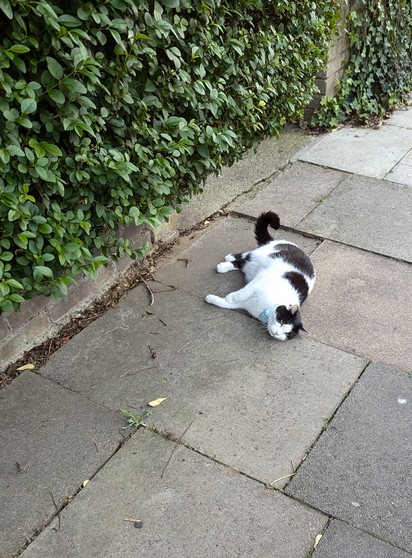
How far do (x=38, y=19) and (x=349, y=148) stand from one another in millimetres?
4224

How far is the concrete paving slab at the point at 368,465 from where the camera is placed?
8.63 feet

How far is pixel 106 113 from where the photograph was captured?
2.97 m

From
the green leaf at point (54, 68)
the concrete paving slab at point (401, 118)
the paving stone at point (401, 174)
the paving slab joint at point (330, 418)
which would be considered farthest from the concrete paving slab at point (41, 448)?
the concrete paving slab at point (401, 118)

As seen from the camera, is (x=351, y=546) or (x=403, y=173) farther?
(x=403, y=173)

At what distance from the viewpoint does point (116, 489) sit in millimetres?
2754

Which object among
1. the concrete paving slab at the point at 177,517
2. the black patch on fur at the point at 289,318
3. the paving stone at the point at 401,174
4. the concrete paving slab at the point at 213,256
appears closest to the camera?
the concrete paving slab at the point at 177,517

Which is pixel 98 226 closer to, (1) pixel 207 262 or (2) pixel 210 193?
(1) pixel 207 262

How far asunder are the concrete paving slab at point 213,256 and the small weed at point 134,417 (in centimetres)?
113

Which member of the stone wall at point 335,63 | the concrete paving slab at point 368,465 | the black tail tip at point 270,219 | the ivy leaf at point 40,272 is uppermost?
the ivy leaf at point 40,272

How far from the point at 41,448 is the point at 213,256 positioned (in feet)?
6.64

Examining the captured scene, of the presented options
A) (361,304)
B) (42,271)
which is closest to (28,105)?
(42,271)

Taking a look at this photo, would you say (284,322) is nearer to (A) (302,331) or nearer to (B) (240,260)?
(A) (302,331)

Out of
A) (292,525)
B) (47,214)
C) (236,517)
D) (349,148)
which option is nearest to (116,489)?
(236,517)

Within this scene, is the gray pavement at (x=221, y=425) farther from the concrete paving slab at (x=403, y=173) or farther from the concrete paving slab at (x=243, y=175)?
the concrete paving slab at (x=403, y=173)
